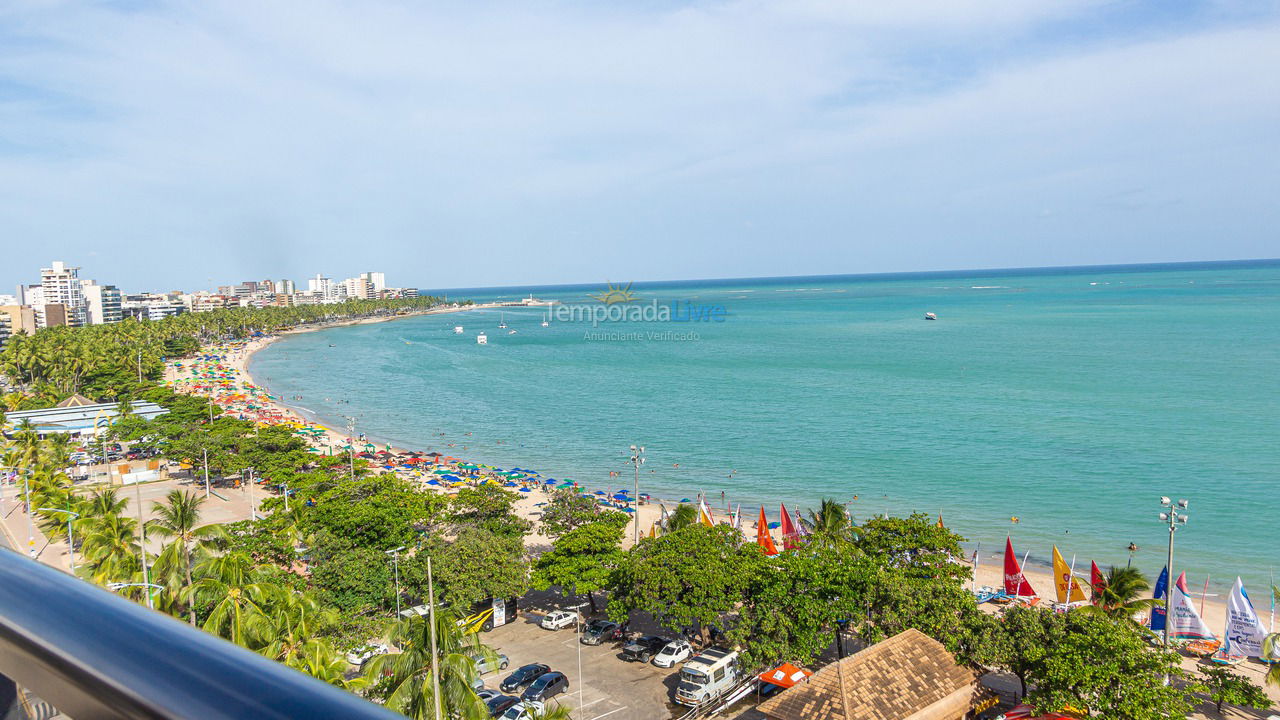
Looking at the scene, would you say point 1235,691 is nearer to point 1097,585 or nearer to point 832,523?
point 1097,585

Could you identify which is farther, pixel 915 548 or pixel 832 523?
pixel 832 523

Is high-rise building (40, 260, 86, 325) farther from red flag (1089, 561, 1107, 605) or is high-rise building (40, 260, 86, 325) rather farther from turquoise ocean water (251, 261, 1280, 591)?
red flag (1089, 561, 1107, 605)

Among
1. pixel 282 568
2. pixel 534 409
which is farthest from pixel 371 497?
pixel 534 409

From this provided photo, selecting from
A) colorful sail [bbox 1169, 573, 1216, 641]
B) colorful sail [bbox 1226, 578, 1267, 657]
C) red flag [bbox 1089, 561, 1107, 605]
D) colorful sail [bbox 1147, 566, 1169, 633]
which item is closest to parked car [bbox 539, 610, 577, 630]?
red flag [bbox 1089, 561, 1107, 605]

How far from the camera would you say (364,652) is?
15242 millimetres

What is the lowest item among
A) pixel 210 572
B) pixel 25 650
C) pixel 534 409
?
pixel 534 409

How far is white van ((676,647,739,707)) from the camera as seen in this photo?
14297 mm

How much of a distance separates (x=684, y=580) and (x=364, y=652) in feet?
21.4

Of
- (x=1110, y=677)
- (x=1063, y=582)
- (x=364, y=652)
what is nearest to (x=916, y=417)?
(x=1063, y=582)

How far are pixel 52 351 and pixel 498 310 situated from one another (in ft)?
398

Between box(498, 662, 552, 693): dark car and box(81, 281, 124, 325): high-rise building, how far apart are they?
390ft

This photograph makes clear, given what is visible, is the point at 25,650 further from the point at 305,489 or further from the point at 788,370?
the point at 788,370

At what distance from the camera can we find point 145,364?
185ft

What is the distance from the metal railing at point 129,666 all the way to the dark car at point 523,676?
15.2 m
